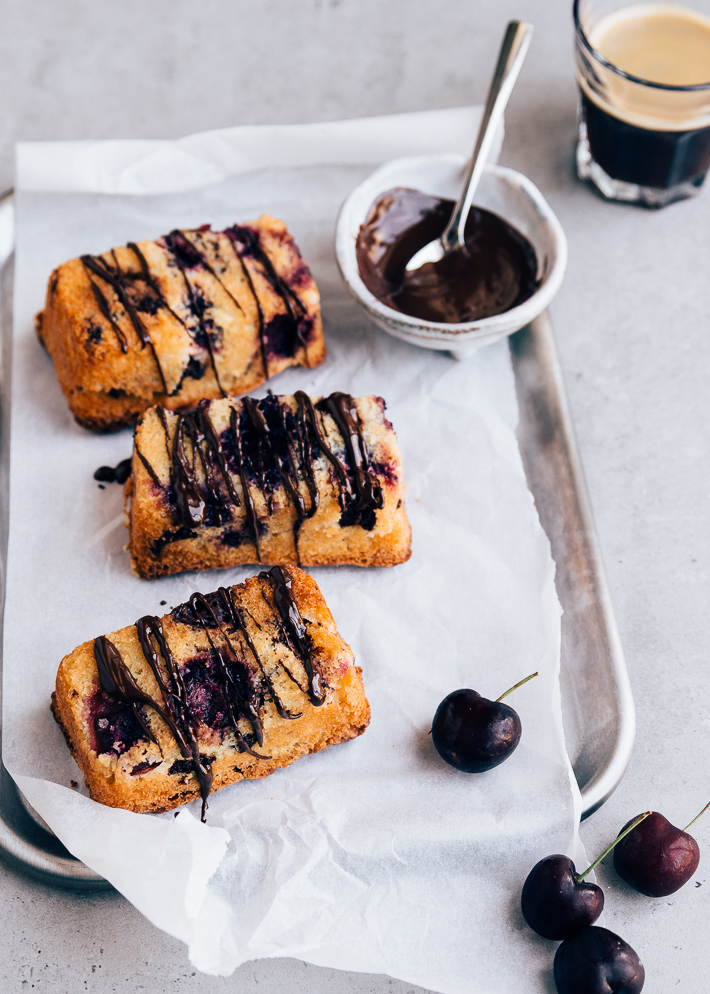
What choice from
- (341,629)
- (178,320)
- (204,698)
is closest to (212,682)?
(204,698)

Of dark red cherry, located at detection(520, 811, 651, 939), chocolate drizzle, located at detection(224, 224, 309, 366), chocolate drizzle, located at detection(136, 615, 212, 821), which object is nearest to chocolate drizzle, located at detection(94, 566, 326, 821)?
chocolate drizzle, located at detection(136, 615, 212, 821)

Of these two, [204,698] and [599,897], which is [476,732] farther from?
[204,698]

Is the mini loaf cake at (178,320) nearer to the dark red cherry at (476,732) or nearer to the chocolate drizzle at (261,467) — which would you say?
the chocolate drizzle at (261,467)

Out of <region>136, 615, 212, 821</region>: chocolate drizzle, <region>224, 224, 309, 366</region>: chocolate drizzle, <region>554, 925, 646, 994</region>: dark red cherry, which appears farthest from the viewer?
<region>224, 224, 309, 366</region>: chocolate drizzle

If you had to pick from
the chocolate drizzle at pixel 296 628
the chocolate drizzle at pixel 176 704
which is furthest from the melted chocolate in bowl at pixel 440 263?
the chocolate drizzle at pixel 176 704

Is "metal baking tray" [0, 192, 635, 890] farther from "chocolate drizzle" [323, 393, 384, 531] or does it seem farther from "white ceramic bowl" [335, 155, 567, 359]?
"chocolate drizzle" [323, 393, 384, 531]

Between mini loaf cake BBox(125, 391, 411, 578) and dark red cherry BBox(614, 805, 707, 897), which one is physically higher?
mini loaf cake BBox(125, 391, 411, 578)

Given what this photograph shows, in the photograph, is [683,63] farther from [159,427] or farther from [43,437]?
[43,437]
